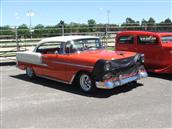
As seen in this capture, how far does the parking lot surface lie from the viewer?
5754mm

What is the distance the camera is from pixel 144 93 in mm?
7836

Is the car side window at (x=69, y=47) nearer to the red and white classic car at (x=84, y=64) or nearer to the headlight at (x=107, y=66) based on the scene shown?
the red and white classic car at (x=84, y=64)

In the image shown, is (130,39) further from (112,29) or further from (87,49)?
(112,29)

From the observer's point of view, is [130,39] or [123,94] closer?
[123,94]

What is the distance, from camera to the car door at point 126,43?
420 inches

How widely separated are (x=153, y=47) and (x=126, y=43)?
1.23 metres

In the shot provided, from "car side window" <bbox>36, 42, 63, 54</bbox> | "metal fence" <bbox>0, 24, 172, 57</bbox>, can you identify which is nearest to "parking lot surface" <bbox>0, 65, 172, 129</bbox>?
"car side window" <bbox>36, 42, 63, 54</bbox>

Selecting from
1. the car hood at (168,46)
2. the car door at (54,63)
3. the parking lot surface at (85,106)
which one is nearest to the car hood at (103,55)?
the car door at (54,63)

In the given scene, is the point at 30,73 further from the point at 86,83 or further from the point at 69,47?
the point at 86,83

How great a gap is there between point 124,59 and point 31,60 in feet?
11.2

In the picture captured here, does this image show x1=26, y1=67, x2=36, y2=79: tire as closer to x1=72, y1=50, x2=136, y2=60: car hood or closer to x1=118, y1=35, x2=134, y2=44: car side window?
x1=72, y1=50, x2=136, y2=60: car hood

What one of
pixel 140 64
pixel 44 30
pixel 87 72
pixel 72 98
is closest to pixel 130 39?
pixel 140 64

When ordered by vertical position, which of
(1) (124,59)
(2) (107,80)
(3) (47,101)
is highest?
(1) (124,59)

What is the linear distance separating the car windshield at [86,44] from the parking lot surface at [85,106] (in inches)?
45.8
